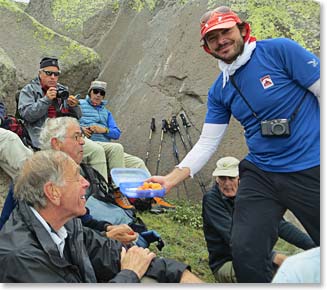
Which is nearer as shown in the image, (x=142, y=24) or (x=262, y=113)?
(x=262, y=113)

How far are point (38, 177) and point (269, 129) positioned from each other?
0.76 metres

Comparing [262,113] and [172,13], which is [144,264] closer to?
[262,113]

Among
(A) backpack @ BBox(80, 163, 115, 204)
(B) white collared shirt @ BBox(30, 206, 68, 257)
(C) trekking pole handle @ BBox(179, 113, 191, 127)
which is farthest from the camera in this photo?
(C) trekking pole handle @ BBox(179, 113, 191, 127)

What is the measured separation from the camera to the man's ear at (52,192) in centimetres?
158

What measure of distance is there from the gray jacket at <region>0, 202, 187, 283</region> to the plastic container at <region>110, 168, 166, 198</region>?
28cm

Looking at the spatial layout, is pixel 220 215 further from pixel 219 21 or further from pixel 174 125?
pixel 174 125

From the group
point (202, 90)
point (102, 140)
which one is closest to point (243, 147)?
point (202, 90)

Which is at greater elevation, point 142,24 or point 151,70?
point 142,24

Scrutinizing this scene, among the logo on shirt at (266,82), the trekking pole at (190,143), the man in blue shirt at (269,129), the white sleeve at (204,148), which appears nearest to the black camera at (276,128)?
the man in blue shirt at (269,129)

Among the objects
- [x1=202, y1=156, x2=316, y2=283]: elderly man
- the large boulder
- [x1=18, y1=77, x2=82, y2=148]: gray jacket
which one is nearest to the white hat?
[x1=202, y1=156, x2=316, y2=283]: elderly man

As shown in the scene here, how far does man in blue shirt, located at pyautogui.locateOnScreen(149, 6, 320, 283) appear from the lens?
1.80 meters

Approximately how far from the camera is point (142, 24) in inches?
165

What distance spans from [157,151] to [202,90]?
20.8 inches

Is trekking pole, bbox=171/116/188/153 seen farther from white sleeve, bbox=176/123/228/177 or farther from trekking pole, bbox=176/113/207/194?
white sleeve, bbox=176/123/228/177
